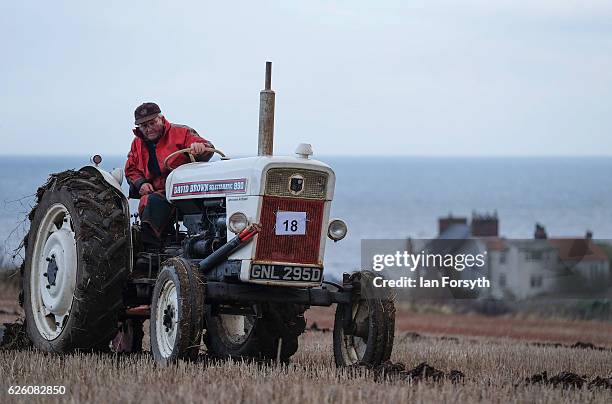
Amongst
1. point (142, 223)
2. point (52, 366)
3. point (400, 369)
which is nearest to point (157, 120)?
point (142, 223)

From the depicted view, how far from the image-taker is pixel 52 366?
8516 mm

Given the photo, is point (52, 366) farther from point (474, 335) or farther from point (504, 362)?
point (474, 335)

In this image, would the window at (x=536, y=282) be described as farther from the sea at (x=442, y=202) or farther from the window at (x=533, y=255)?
the sea at (x=442, y=202)

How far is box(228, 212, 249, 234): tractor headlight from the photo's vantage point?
8.83 metres

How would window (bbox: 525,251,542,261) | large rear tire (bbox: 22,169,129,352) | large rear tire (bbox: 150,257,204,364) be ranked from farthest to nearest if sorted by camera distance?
window (bbox: 525,251,542,261) → large rear tire (bbox: 22,169,129,352) → large rear tire (bbox: 150,257,204,364)

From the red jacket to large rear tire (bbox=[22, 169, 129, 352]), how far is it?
1.03 ft

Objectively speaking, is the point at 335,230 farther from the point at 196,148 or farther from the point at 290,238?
the point at 196,148

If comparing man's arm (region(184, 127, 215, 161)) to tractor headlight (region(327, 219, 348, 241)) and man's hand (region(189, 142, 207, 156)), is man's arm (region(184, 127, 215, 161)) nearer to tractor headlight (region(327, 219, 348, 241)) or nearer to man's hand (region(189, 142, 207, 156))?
man's hand (region(189, 142, 207, 156))

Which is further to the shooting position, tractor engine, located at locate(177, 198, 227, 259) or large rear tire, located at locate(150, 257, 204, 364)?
tractor engine, located at locate(177, 198, 227, 259)

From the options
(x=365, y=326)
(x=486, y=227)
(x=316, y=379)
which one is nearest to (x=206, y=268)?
(x=365, y=326)

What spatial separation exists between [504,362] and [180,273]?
138 inches

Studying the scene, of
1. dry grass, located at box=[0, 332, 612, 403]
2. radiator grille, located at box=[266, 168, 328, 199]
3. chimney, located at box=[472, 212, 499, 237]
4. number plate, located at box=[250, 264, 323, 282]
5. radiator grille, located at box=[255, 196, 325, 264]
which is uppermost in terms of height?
chimney, located at box=[472, 212, 499, 237]

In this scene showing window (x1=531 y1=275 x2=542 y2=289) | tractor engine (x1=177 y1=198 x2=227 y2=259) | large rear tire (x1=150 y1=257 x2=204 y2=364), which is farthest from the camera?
window (x1=531 y1=275 x2=542 y2=289)

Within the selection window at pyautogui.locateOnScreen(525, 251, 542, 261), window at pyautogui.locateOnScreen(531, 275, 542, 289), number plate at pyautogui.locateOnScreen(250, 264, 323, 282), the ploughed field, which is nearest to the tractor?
number plate at pyautogui.locateOnScreen(250, 264, 323, 282)
